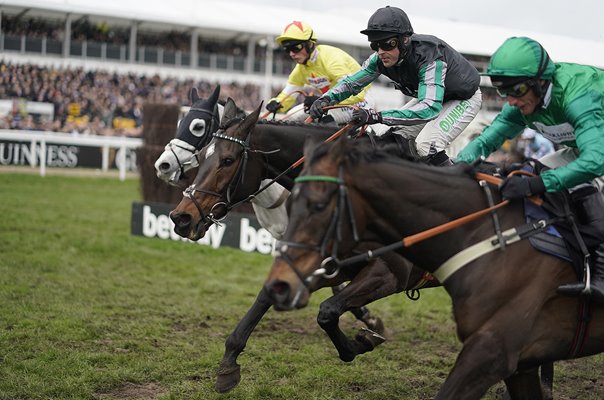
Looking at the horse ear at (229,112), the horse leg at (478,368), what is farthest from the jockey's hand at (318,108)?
the horse leg at (478,368)

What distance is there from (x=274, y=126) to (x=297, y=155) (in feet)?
0.94

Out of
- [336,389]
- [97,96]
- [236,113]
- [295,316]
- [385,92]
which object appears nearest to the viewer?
[336,389]

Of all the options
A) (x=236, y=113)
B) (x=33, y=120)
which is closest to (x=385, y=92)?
(x=33, y=120)

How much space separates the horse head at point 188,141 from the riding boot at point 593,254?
353 cm

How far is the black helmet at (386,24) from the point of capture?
16.5ft

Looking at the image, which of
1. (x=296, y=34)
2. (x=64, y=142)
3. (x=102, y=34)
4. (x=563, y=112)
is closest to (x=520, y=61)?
(x=563, y=112)

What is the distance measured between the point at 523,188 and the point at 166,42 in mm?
28356

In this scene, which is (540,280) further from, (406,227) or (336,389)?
(336,389)

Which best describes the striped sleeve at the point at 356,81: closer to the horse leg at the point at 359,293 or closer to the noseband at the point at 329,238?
the horse leg at the point at 359,293

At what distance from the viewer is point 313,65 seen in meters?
7.05

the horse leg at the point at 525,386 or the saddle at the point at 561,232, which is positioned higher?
the saddle at the point at 561,232

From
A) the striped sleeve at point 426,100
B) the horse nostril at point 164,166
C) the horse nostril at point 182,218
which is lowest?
the horse nostril at point 182,218

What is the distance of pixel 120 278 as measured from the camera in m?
9.18

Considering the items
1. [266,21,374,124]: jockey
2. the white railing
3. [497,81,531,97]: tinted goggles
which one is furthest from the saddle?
the white railing
